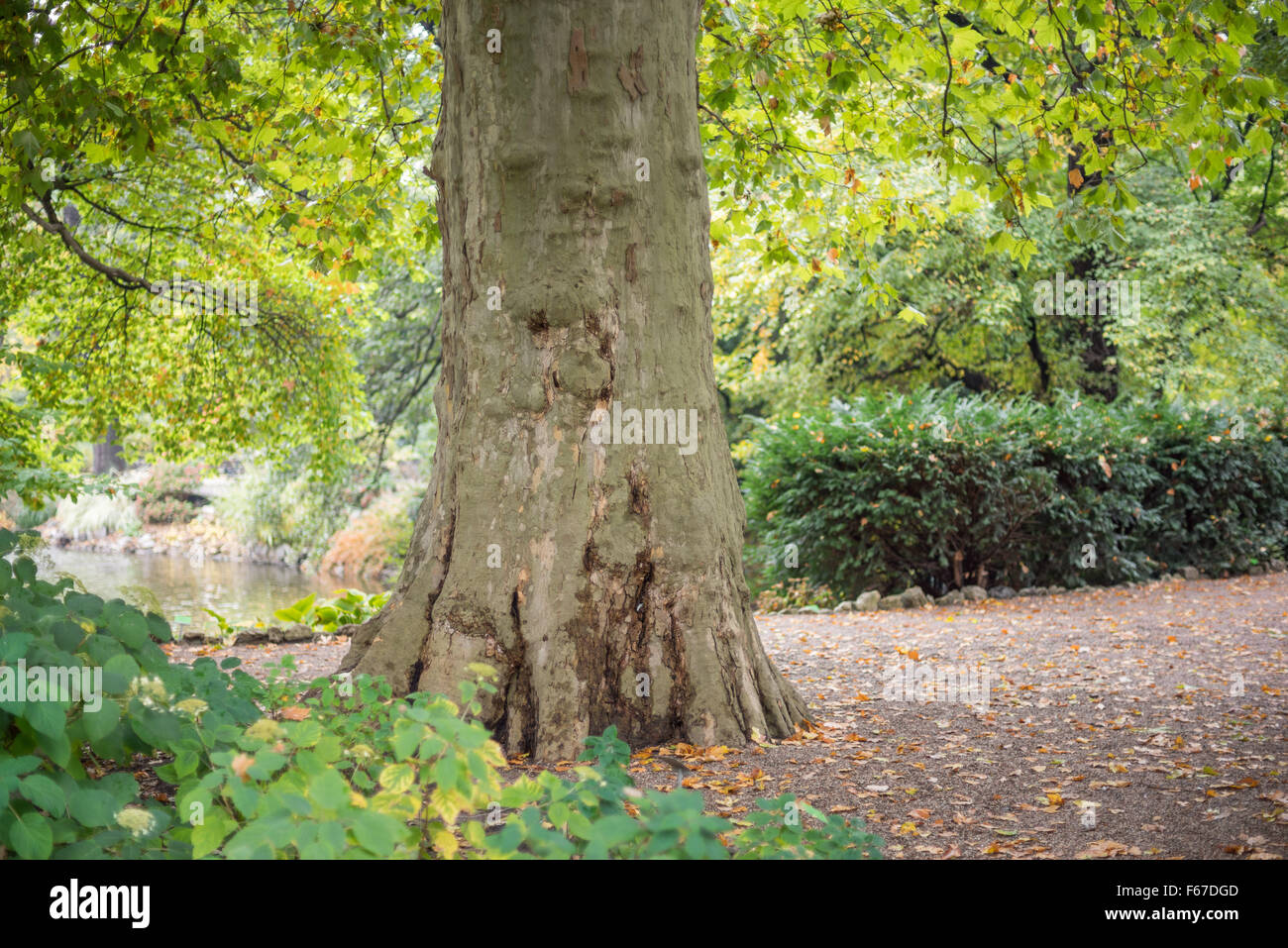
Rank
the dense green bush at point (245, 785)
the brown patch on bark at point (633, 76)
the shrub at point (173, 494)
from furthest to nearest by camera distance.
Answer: the shrub at point (173, 494)
the brown patch on bark at point (633, 76)
the dense green bush at point (245, 785)

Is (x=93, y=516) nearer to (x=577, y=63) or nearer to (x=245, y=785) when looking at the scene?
(x=577, y=63)

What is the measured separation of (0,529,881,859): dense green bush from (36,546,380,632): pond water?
25.2ft

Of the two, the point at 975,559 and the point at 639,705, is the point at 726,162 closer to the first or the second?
the point at 639,705

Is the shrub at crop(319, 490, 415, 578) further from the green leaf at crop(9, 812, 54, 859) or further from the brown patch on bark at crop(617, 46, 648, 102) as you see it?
the green leaf at crop(9, 812, 54, 859)

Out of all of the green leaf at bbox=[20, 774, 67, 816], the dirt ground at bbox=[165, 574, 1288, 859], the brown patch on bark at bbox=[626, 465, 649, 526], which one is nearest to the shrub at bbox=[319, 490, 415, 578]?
the dirt ground at bbox=[165, 574, 1288, 859]

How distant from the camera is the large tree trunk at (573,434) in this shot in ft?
13.1

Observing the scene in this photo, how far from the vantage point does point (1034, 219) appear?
16156mm

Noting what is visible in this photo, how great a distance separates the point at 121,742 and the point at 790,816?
188cm

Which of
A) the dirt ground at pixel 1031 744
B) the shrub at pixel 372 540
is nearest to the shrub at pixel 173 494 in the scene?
the shrub at pixel 372 540

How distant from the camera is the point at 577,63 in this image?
405 centimetres

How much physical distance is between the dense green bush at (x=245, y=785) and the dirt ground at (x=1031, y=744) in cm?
78

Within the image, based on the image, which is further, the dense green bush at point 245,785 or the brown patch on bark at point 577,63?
the brown patch on bark at point 577,63

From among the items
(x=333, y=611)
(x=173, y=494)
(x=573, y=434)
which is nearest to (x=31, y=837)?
(x=573, y=434)

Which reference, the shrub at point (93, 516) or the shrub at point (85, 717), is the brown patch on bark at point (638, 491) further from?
the shrub at point (93, 516)
